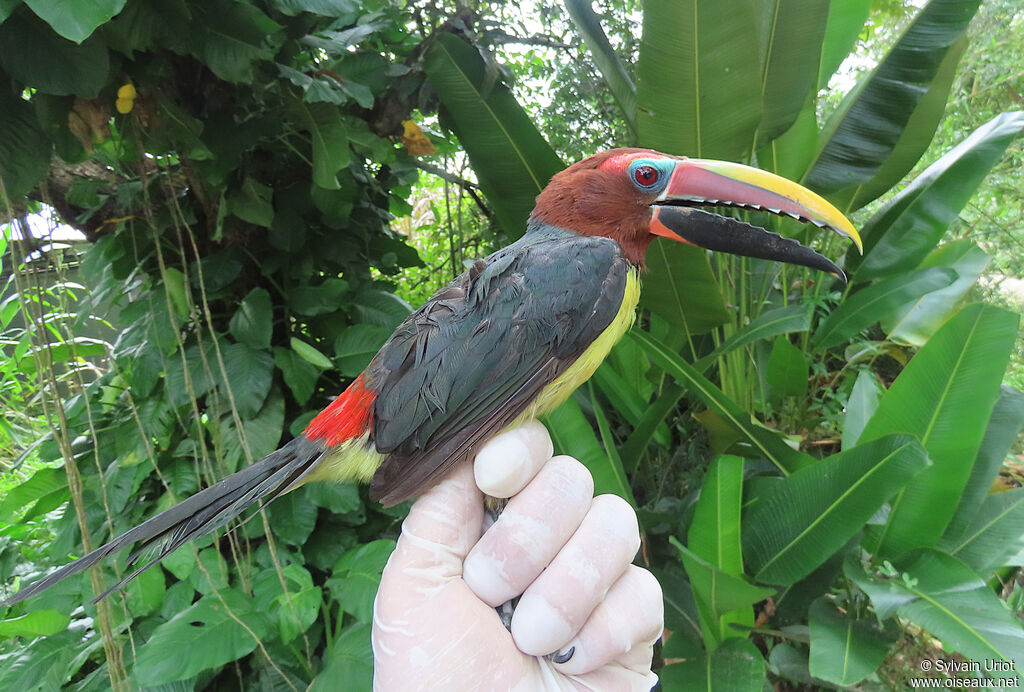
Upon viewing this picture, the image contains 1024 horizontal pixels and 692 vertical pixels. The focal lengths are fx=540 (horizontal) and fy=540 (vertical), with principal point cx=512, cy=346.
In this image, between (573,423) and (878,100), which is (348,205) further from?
(878,100)

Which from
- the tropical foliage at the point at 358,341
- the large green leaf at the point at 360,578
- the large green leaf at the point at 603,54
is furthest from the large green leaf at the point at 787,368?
the large green leaf at the point at 360,578

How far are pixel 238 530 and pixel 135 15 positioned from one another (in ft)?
4.51

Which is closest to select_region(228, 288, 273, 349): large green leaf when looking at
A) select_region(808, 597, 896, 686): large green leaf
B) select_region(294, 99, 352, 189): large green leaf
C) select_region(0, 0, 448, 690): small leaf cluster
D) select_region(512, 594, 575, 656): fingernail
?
select_region(0, 0, 448, 690): small leaf cluster

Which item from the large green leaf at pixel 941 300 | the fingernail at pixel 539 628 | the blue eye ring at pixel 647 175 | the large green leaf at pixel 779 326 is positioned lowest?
the large green leaf at pixel 941 300

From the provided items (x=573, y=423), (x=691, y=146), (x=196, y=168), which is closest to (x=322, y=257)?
(x=196, y=168)

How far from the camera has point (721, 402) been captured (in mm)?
1688

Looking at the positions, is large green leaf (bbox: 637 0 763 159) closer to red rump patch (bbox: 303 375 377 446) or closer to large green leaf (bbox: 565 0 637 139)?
large green leaf (bbox: 565 0 637 139)

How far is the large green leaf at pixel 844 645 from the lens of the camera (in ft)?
4.14

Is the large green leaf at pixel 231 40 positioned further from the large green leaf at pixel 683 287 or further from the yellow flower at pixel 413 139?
the large green leaf at pixel 683 287

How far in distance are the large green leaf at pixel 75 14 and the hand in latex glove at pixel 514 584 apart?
1.01 metres

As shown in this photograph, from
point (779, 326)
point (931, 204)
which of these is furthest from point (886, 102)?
point (779, 326)

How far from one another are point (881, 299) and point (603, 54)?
1382 millimetres

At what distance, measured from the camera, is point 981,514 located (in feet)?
5.61

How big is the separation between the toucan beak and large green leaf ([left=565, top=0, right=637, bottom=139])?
938mm
